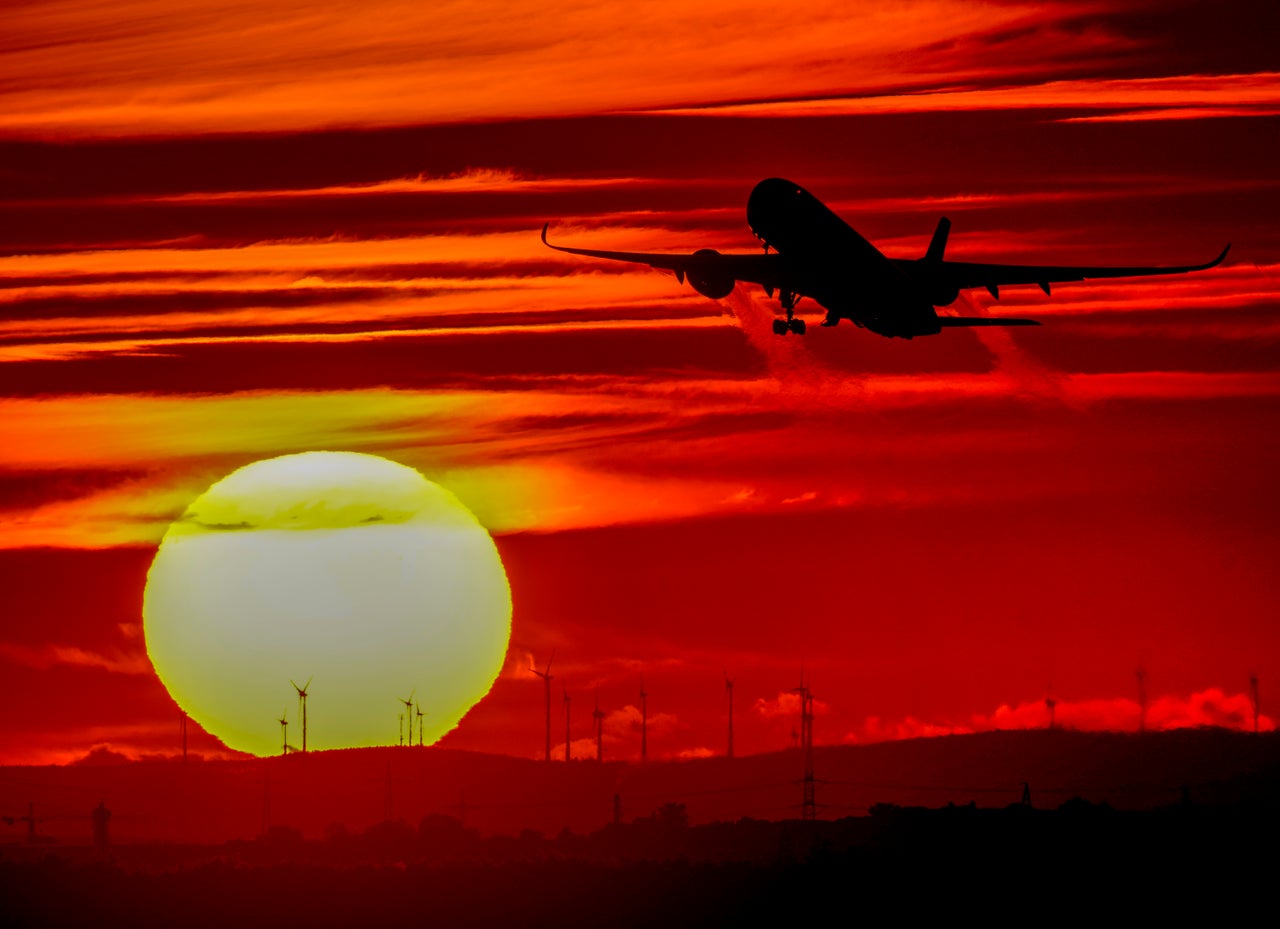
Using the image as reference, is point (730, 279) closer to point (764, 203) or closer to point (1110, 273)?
point (764, 203)

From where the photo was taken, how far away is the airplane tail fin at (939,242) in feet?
568

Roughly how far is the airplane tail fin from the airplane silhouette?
4513mm

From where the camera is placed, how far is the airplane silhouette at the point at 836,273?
6117 inches

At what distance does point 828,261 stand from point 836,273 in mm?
928

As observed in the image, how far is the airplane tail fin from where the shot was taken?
173 meters

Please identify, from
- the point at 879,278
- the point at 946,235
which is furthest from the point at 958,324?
the point at 946,235

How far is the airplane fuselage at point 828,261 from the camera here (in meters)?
155

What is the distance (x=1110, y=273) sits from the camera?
164m

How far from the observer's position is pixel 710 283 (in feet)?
536

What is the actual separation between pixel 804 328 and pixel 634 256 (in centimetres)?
1765

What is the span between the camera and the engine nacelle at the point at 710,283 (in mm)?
163000

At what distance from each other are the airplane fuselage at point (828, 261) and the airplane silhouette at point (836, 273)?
0.06 meters

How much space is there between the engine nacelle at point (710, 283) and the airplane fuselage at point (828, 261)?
4.65 m

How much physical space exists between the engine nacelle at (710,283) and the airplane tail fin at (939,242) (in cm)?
1605
